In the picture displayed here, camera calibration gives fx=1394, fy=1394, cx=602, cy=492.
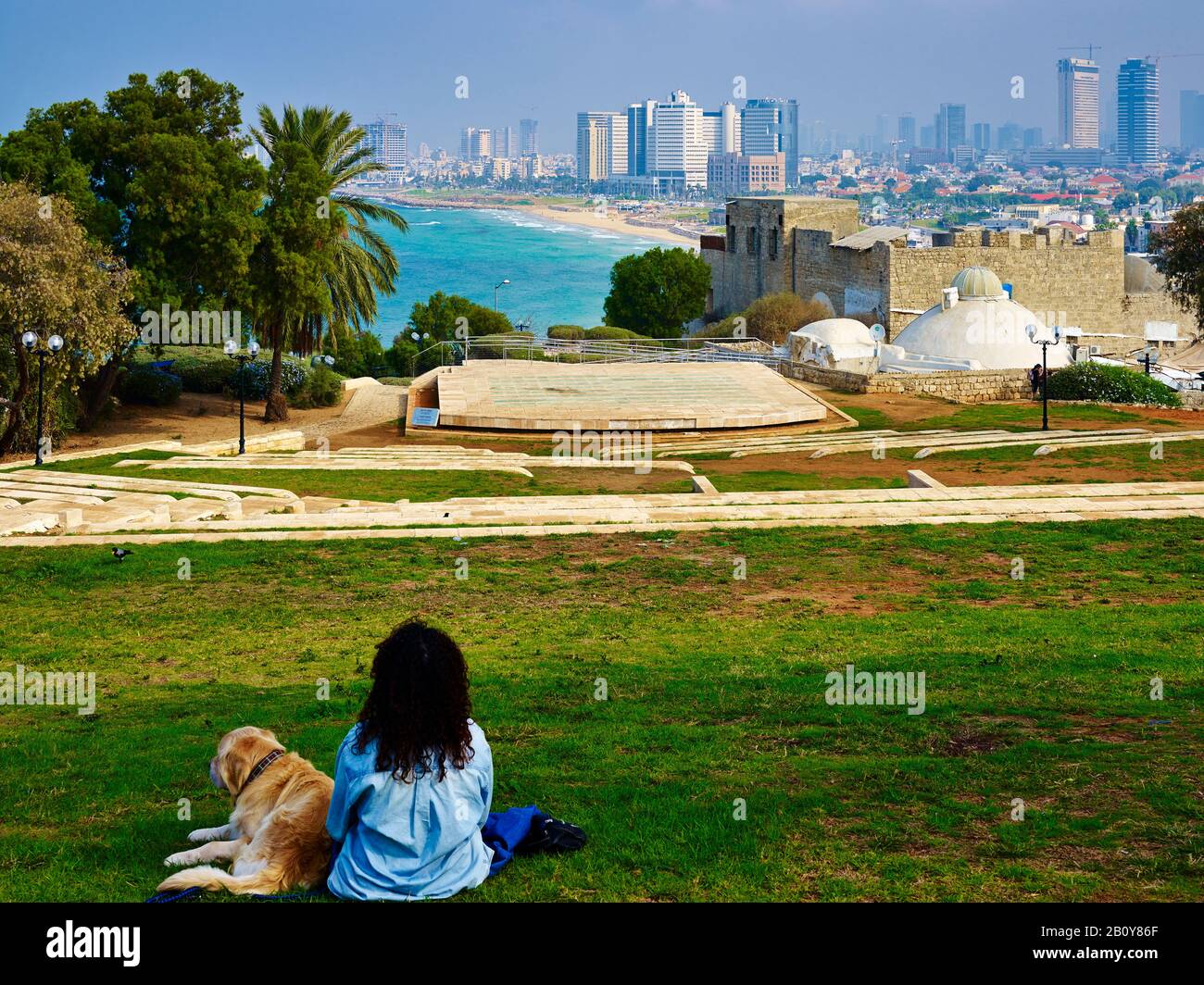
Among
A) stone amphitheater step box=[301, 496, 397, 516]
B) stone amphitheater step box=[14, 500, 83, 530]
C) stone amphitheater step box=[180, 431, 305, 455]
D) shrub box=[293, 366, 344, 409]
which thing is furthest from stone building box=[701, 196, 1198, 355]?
stone amphitheater step box=[14, 500, 83, 530]

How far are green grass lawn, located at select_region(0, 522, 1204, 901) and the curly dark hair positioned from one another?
63 cm

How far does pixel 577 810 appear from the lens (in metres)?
6.58

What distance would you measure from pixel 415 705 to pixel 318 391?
31.6 metres

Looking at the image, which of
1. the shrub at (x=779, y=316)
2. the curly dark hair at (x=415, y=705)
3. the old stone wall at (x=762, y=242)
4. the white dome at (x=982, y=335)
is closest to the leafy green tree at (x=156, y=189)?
the white dome at (x=982, y=335)

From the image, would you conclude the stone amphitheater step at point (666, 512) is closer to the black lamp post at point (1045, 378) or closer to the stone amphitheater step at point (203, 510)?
the stone amphitheater step at point (203, 510)

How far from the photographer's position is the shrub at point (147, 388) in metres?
33.9

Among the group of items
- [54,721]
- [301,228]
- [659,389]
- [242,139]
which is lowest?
[54,721]

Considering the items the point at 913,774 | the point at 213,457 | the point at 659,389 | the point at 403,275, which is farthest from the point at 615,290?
the point at 403,275

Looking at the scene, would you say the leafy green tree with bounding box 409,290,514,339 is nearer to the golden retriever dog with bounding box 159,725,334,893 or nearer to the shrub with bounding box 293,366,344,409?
the shrub with bounding box 293,366,344,409

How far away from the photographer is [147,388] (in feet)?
112

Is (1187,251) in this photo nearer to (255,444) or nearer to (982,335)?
(982,335)
